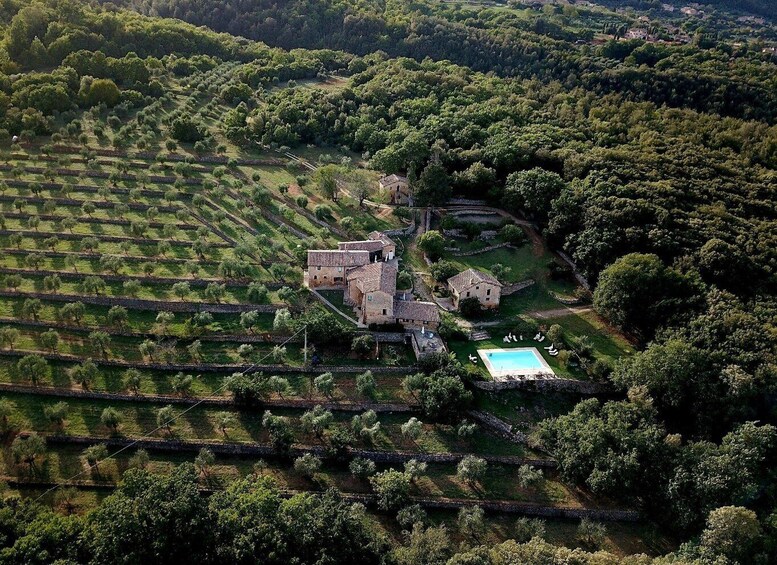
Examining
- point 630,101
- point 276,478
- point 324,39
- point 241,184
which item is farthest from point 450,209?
point 324,39

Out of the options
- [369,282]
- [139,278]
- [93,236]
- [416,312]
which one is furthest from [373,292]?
[93,236]

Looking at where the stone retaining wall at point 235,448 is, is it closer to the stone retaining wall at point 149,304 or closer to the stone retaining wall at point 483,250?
the stone retaining wall at point 149,304

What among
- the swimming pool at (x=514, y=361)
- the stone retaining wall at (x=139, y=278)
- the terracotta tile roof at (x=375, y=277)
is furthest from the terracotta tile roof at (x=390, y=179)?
the swimming pool at (x=514, y=361)

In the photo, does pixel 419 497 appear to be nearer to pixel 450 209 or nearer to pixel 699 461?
pixel 699 461

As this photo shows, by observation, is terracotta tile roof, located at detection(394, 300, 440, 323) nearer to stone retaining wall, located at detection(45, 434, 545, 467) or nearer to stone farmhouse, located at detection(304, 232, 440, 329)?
stone farmhouse, located at detection(304, 232, 440, 329)

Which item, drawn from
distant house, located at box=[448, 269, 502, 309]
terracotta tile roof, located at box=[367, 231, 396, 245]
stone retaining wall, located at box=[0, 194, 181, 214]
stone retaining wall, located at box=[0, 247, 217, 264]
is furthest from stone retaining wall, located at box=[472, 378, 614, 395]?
stone retaining wall, located at box=[0, 194, 181, 214]
